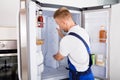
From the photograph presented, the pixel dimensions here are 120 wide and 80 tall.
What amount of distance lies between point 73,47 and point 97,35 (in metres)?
0.44

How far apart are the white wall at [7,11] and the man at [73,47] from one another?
2.37 ft

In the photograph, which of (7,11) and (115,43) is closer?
(115,43)

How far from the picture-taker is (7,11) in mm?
1993

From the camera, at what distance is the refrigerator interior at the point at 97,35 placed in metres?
1.71

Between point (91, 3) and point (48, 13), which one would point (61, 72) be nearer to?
point (48, 13)

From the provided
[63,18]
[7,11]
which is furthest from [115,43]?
[7,11]

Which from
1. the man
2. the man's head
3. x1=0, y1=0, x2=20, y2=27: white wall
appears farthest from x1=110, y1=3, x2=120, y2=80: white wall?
x1=0, y1=0, x2=20, y2=27: white wall

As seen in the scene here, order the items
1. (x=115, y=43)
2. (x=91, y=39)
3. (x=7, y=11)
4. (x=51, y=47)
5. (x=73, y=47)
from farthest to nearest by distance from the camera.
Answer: (x=7, y=11) → (x=91, y=39) → (x=51, y=47) → (x=115, y=43) → (x=73, y=47)

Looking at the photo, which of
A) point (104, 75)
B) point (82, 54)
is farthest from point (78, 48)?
point (104, 75)

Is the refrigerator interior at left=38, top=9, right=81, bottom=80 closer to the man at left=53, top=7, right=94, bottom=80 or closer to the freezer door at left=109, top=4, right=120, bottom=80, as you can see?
the man at left=53, top=7, right=94, bottom=80

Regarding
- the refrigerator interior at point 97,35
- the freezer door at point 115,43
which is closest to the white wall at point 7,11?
the refrigerator interior at point 97,35

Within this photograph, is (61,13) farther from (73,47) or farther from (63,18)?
(73,47)

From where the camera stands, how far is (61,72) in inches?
69.1

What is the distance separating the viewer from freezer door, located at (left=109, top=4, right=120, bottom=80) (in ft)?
5.21
